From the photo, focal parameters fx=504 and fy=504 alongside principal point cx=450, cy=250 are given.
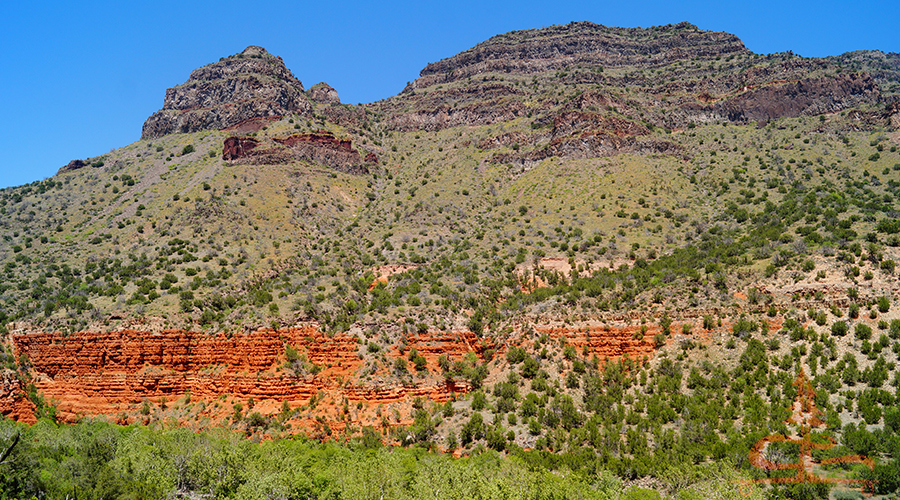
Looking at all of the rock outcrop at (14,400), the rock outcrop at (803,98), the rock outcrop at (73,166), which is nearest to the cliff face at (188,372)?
the rock outcrop at (14,400)

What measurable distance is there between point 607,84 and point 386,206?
44780mm

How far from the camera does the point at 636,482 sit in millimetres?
24281

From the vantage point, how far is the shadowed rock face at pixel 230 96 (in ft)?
253

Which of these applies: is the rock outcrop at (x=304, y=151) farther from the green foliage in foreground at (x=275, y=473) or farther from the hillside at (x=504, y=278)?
the green foliage in foreground at (x=275, y=473)

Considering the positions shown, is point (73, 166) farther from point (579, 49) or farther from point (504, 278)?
point (579, 49)

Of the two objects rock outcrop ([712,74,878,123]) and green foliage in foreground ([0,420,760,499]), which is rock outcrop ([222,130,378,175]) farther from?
rock outcrop ([712,74,878,123])

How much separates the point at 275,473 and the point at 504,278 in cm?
2495

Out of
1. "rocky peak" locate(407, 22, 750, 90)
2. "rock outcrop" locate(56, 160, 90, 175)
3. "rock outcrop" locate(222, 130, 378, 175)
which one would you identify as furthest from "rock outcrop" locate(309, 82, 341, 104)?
"rock outcrop" locate(56, 160, 90, 175)

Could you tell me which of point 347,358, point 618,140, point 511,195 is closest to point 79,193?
point 347,358

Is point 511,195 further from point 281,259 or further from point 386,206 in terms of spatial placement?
point 281,259

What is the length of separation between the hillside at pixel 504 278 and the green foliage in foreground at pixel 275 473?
2.52 meters

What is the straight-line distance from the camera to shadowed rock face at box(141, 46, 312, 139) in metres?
77.1

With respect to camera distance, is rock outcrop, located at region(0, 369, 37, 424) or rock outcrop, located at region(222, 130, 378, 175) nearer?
rock outcrop, located at region(0, 369, 37, 424)

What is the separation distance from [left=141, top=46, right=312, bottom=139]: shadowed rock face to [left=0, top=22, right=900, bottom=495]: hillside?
162 centimetres
